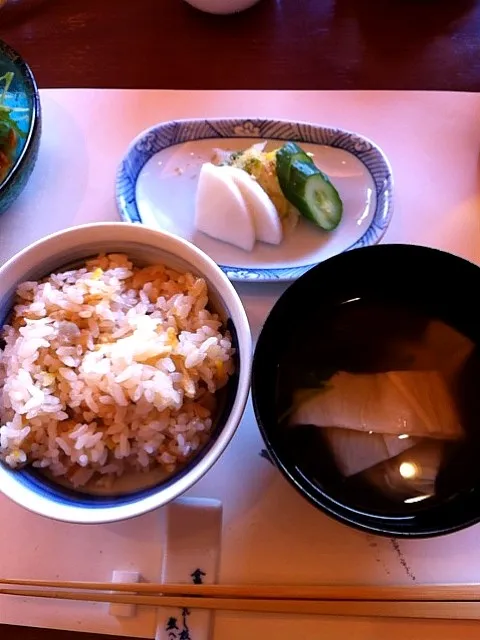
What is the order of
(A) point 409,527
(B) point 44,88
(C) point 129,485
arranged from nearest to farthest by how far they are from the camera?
(A) point 409,527 → (C) point 129,485 → (B) point 44,88

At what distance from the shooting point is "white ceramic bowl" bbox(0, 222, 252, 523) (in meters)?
0.94

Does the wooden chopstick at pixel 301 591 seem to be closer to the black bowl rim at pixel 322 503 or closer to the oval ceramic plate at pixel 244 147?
the black bowl rim at pixel 322 503

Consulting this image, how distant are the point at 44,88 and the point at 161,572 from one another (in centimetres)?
115

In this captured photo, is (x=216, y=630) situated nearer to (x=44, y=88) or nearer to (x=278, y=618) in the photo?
(x=278, y=618)

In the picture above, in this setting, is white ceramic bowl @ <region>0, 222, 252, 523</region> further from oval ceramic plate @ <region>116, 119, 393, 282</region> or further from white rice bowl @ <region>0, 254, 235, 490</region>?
oval ceramic plate @ <region>116, 119, 393, 282</region>

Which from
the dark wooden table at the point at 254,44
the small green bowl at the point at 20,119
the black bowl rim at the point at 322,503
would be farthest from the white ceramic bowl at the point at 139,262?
the dark wooden table at the point at 254,44

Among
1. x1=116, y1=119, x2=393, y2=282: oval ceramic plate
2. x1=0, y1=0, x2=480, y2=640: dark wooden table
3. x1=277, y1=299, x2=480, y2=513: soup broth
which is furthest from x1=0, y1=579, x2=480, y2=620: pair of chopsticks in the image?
x1=0, y1=0, x2=480, y2=640: dark wooden table

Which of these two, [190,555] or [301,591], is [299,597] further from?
[190,555]

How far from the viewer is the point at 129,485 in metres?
1.04

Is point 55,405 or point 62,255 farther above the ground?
point 62,255

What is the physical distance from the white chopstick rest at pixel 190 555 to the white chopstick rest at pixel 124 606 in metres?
0.05

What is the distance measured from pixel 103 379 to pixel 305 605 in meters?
0.48

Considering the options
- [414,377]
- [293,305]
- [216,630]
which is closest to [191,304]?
[293,305]

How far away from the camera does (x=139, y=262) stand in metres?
1.16
